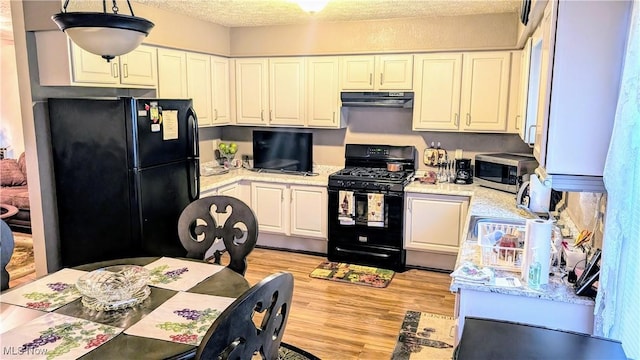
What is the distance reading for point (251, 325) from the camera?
55.1 inches

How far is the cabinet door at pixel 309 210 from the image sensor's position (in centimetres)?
453

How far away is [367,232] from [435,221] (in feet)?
2.10

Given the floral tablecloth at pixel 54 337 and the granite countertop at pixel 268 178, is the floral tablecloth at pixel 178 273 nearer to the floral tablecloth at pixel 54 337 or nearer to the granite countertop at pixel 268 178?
the floral tablecloth at pixel 54 337

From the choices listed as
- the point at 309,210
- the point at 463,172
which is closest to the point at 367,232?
the point at 309,210

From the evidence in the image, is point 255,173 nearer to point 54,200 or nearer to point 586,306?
point 54,200

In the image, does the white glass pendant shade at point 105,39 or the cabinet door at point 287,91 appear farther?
the cabinet door at point 287,91

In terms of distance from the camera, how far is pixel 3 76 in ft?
20.5

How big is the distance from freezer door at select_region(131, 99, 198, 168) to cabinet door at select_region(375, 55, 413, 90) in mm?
1791

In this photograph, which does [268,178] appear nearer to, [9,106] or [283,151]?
[283,151]

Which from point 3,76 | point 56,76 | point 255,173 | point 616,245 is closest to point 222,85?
point 255,173

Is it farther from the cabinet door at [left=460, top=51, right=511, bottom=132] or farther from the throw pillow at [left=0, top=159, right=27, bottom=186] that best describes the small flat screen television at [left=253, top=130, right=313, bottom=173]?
the throw pillow at [left=0, top=159, right=27, bottom=186]

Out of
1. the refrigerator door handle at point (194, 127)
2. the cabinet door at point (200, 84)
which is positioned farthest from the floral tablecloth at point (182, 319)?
the cabinet door at point (200, 84)

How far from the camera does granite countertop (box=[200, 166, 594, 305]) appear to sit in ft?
6.12

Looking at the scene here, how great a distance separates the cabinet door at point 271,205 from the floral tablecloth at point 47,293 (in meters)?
2.64
